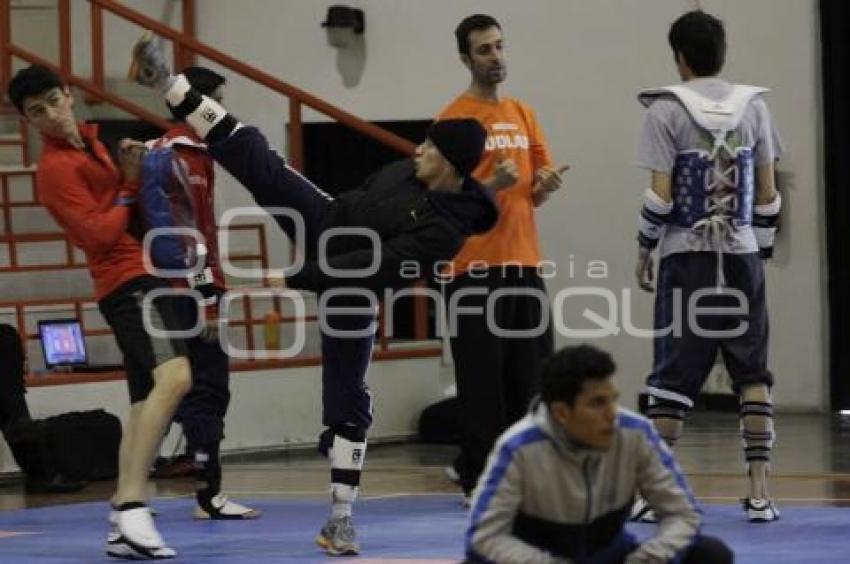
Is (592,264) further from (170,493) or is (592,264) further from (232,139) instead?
(232,139)

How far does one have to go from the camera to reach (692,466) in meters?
10.1

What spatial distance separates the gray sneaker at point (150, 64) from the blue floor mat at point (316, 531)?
167 centimetres

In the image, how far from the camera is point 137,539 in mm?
6949

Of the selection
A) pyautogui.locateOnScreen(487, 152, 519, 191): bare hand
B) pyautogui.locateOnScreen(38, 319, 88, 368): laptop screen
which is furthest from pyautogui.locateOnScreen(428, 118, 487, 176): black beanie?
pyautogui.locateOnScreen(38, 319, 88, 368): laptop screen

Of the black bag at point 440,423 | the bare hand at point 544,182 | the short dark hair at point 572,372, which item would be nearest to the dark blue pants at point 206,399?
the bare hand at point 544,182

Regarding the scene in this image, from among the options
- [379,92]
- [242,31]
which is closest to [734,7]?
[379,92]

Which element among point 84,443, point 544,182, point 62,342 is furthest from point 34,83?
point 62,342

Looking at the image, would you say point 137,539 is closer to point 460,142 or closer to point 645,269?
point 460,142

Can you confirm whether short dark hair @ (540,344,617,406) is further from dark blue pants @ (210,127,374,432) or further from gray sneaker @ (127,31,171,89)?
gray sneaker @ (127,31,171,89)

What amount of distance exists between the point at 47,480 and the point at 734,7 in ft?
18.5

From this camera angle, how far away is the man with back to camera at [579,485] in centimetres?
469

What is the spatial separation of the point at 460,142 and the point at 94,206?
1.58 metres

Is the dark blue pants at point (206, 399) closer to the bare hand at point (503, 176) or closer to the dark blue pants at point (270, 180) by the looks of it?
the dark blue pants at point (270, 180)

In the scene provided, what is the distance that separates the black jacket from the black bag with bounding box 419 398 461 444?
506 cm
